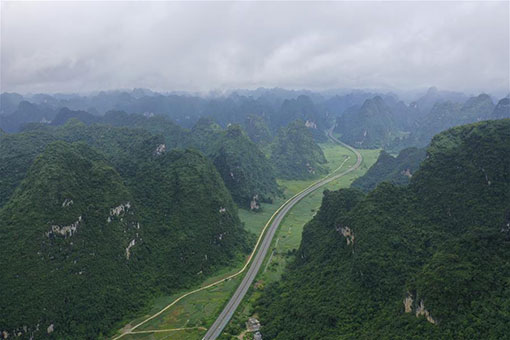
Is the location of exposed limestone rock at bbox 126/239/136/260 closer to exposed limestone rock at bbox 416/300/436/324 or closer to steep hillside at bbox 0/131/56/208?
steep hillside at bbox 0/131/56/208

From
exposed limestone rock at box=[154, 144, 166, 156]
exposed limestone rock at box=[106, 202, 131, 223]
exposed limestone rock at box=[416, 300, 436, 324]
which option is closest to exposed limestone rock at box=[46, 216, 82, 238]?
exposed limestone rock at box=[106, 202, 131, 223]

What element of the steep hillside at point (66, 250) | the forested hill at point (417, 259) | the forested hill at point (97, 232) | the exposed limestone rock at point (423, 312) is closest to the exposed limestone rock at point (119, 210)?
the steep hillside at point (66, 250)

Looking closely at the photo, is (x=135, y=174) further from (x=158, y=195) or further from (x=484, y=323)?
(x=484, y=323)

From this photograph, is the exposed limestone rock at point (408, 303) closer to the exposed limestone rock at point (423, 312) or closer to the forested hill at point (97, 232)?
the exposed limestone rock at point (423, 312)

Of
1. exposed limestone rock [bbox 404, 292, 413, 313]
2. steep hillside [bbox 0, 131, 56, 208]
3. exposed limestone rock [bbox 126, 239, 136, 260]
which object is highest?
steep hillside [bbox 0, 131, 56, 208]

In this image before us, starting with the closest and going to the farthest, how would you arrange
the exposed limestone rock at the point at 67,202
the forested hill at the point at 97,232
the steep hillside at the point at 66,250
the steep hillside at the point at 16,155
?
1. the steep hillside at the point at 66,250
2. the forested hill at the point at 97,232
3. the exposed limestone rock at the point at 67,202
4. the steep hillside at the point at 16,155
